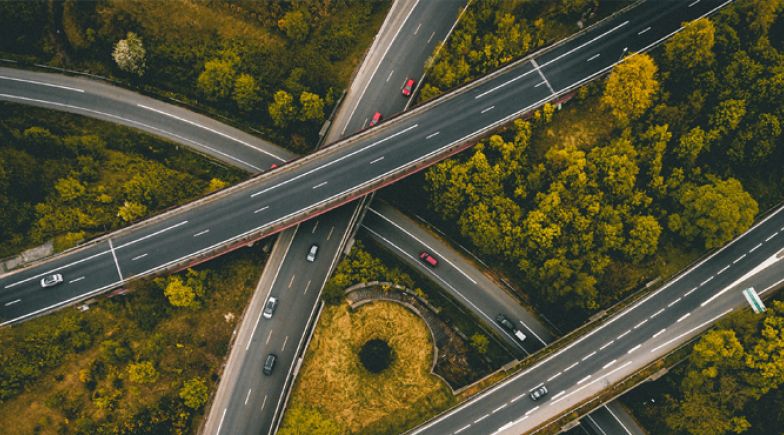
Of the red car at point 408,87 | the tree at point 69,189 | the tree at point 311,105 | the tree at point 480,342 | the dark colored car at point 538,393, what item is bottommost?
the dark colored car at point 538,393

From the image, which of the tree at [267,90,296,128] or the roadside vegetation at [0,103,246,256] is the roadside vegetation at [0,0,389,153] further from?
the roadside vegetation at [0,103,246,256]

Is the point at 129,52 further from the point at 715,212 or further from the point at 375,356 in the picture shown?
the point at 715,212

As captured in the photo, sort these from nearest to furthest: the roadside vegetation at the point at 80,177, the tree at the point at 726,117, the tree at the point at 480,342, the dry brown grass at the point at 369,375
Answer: the tree at the point at 726,117, the dry brown grass at the point at 369,375, the roadside vegetation at the point at 80,177, the tree at the point at 480,342

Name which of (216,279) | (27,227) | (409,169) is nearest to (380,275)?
(409,169)

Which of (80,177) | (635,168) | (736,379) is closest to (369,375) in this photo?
(635,168)

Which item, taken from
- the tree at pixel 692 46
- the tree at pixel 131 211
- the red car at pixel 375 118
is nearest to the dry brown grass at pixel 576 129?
the tree at pixel 692 46

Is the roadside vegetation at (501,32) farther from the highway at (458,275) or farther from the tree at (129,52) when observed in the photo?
the tree at (129,52)
